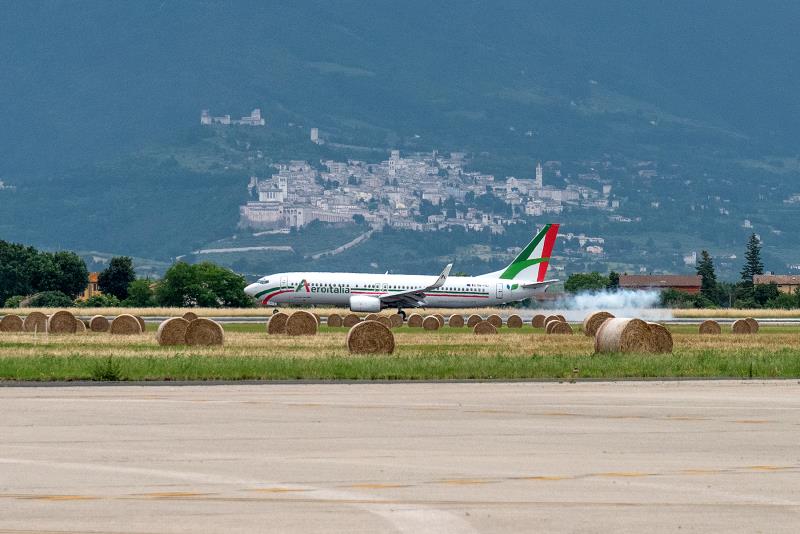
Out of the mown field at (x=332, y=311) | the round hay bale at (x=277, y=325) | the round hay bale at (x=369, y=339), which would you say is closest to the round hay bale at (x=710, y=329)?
the round hay bale at (x=277, y=325)

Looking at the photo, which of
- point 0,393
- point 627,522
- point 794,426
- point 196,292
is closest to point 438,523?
point 627,522

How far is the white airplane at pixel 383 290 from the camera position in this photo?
4466 inches

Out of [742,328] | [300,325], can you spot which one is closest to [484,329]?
[300,325]

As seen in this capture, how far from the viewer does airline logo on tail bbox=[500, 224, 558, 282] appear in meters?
126

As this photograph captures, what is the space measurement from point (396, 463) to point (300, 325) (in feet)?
177

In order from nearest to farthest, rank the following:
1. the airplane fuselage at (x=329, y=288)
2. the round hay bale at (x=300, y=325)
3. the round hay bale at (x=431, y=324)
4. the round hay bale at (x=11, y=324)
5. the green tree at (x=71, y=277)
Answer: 1. the round hay bale at (x=300, y=325)
2. the round hay bale at (x=11, y=324)
3. the round hay bale at (x=431, y=324)
4. the airplane fuselage at (x=329, y=288)
5. the green tree at (x=71, y=277)

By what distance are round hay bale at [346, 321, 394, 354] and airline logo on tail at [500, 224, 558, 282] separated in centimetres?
7602

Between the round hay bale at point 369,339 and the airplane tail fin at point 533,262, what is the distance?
76024 millimetres

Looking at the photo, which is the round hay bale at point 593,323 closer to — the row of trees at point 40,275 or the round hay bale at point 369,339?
the round hay bale at point 369,339

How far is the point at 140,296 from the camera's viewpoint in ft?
540

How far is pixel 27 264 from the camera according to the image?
182 metres

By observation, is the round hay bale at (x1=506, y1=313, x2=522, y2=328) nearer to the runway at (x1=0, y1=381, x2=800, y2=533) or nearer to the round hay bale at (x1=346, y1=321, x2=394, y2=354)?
the round hay bale at (x1=346, y1=321, x2=394, y2=354)

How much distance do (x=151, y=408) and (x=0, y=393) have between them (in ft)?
17.2

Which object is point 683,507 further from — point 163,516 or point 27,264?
point 27,264
